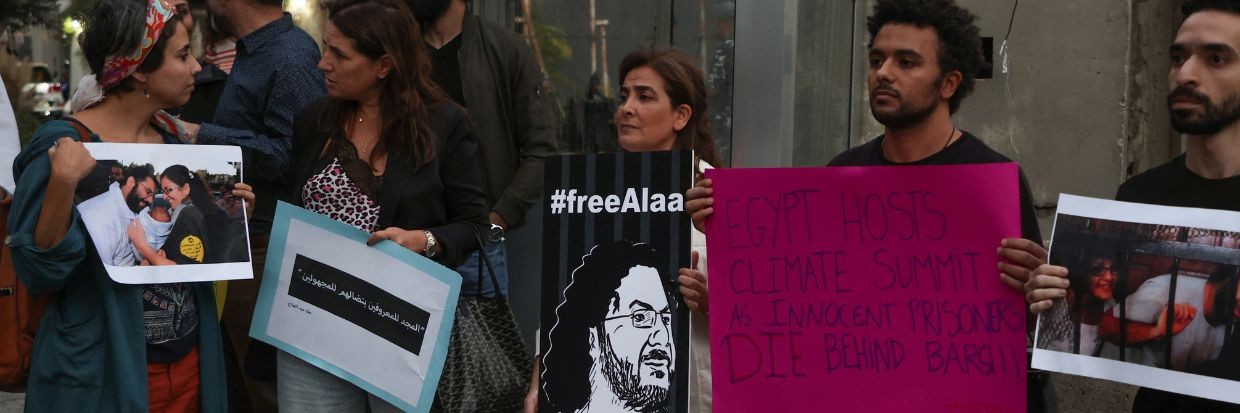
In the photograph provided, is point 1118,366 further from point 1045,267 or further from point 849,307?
point 849,307

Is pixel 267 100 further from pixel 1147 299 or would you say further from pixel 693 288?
pixel 1147 299

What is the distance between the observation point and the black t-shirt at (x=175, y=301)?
140 inches

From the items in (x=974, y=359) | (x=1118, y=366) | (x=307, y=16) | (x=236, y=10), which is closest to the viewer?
(x=1118, y=366)

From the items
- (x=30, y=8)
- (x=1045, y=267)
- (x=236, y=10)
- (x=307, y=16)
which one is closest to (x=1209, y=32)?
(x=1045, y=267)

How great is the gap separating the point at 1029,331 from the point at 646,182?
3.22ft

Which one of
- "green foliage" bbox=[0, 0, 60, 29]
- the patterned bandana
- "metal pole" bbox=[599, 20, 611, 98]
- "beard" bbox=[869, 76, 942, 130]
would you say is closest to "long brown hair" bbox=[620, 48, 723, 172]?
"beard" bbox=[869, 76, 942, 130]

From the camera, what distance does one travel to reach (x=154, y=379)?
3.58 metres

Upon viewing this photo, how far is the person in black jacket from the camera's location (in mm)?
3816

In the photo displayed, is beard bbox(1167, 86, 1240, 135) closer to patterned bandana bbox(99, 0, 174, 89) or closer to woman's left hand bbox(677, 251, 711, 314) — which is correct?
woman's left hand bbox(677, 251, 711, 314)

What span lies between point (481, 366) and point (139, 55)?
1.24 meters

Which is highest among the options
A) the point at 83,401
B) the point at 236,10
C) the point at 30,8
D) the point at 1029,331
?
the point at 30,8

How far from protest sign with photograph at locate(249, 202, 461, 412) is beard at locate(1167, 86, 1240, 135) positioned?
1.88 meters

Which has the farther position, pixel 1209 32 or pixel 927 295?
pixel 927 295

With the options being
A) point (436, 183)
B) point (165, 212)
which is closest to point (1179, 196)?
point (436, 183)
